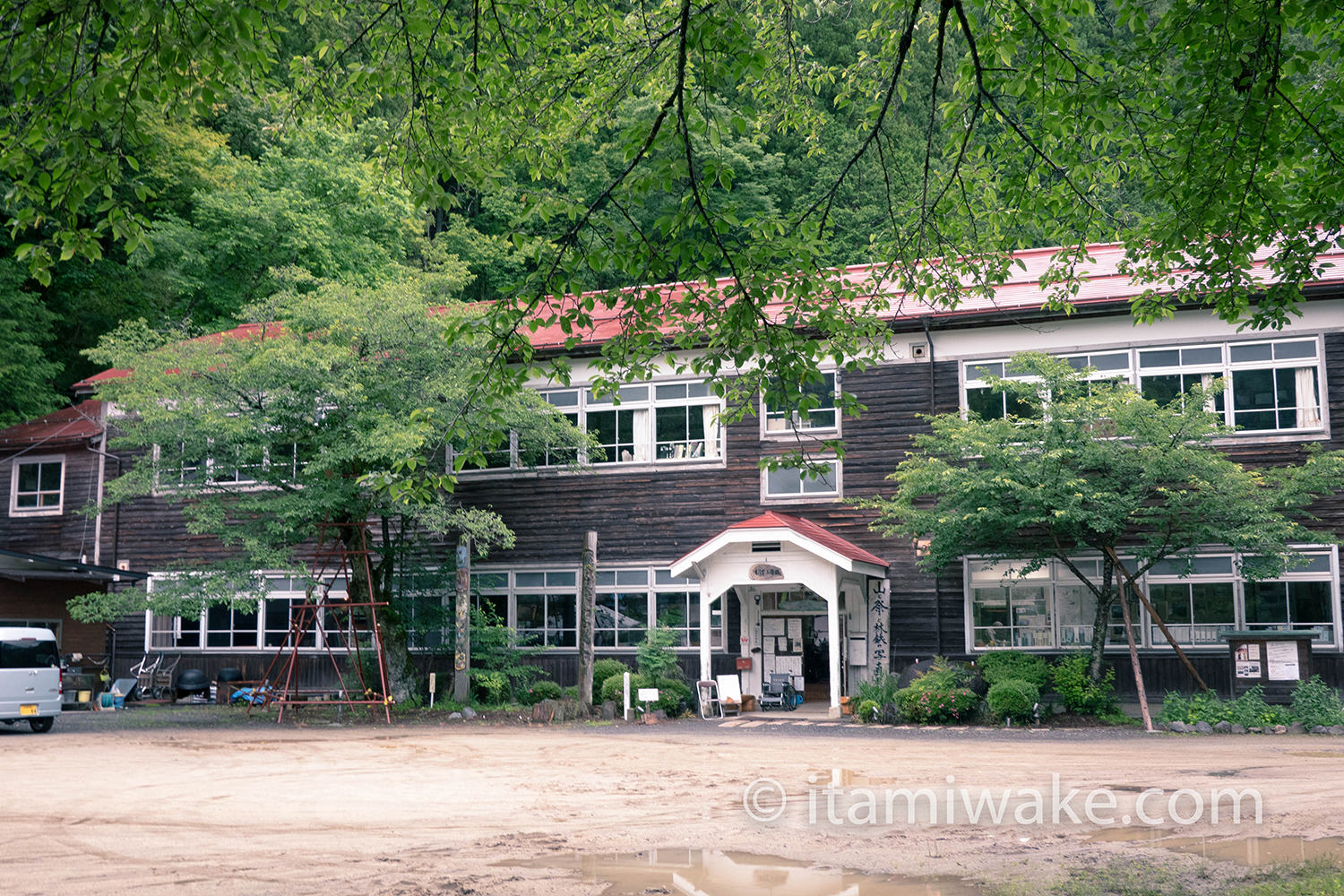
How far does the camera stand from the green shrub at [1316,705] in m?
16.8

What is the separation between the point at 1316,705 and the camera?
16969 millimetres

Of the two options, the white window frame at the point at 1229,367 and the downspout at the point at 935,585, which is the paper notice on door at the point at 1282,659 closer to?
the white window frame at the point at 1229,367

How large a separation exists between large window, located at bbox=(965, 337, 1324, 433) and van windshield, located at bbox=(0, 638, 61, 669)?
16126 mm

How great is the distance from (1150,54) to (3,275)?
3117 cm

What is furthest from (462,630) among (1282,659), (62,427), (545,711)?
(1282,659)

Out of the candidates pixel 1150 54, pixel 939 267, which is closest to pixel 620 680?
pixel 939 267

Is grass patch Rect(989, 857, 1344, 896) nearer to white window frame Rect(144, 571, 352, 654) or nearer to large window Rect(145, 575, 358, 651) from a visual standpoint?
large window Rect(145, 575, 358, 651)

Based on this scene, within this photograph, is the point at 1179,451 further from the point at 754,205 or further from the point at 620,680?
the point at 754,205

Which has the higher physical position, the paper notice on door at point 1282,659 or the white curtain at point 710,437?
the white curtain at point 710,437

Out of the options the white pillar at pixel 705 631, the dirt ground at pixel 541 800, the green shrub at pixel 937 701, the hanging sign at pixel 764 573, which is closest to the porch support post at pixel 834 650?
the hanging sign at pixel 764 573

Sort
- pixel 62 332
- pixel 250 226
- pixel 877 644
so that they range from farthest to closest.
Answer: pixel 62 332 < pixel 250 226 < pixel 877 644

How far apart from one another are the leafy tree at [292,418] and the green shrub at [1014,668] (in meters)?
8.63

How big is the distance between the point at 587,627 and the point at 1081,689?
8248 mm

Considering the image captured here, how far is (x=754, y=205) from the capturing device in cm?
3556
